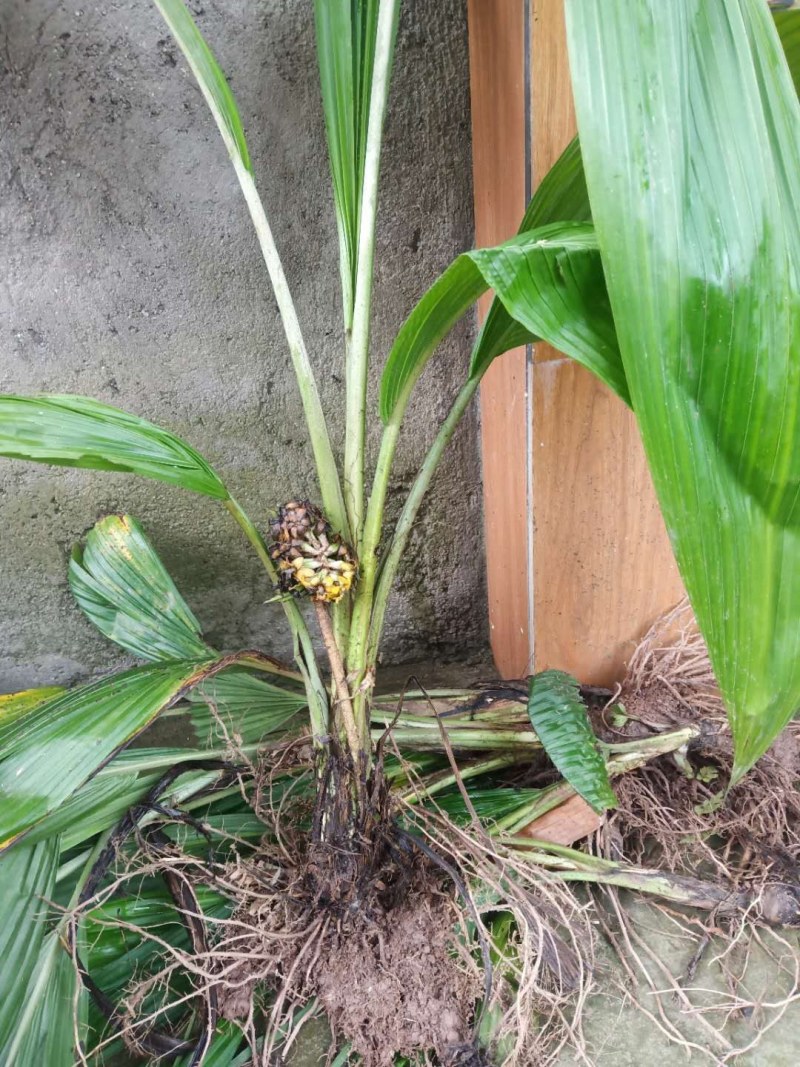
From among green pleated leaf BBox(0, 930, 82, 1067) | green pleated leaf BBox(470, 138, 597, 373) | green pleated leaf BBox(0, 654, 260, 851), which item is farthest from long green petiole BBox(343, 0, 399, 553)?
green pleated leaf BBox(0, 930, 82, 1067)

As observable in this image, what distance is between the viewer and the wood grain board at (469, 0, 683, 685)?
28.9 inches

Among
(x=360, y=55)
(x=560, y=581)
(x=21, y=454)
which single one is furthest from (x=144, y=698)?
(x=360, y=55)

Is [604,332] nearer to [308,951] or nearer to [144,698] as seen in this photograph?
[144,698]

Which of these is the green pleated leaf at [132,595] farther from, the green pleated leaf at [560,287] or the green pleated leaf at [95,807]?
the green pleated leaf at [560,287]

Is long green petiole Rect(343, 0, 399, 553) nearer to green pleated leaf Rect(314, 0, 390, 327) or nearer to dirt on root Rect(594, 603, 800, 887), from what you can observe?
green pleated leaf Rect(314, 0, 390, 327)

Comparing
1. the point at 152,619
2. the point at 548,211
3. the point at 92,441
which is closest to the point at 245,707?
the point at 152,619

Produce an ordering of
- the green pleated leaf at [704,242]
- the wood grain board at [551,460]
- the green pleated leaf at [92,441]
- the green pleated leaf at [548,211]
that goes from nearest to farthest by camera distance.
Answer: the green pleated leaf at [704,242] → the green pleated leaf at [92,441] → the green pleated leaf at [548,211] → the wood grain board at [551,460]

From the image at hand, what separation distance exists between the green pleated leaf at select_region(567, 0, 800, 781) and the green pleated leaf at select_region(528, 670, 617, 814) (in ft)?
1.08

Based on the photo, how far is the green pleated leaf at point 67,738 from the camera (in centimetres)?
50

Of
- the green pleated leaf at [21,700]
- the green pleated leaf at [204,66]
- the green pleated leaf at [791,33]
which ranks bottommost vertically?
the green pleated leaf at [21,700]

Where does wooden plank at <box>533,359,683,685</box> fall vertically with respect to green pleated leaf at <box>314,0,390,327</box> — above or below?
below

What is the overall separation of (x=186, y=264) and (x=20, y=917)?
0.79m

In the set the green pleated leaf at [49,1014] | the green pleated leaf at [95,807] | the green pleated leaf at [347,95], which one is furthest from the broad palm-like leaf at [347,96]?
the green pleated leaf at [49,1014]

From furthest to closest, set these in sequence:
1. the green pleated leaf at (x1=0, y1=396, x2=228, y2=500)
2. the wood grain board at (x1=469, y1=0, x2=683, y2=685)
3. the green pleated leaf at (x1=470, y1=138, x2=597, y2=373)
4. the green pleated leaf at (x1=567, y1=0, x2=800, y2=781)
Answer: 1. the wood grain board at (x1=469, y1=0, x2=683, y2=685)
2. the green pleated leaf at (x1=470, y1=138, x2=597, y2=373)
3. the green pleated leaf at (x1=0, y1=396, x2=228, y2=500)
4. the green pleated leaf at (x1=567, y1=0, x2=800, y2=781)
